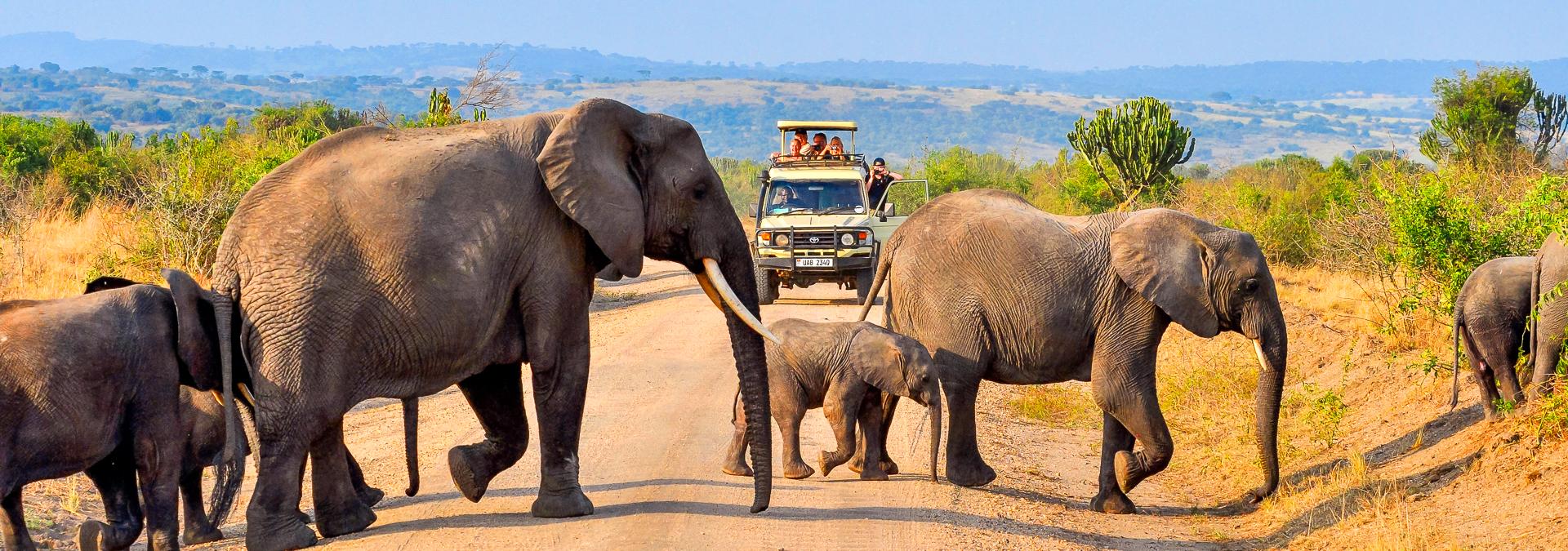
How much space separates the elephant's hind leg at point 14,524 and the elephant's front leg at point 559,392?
2460 mm

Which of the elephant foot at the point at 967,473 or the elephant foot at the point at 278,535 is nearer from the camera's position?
the elephant foot at the point at 278,535

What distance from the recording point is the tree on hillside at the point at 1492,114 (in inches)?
1327

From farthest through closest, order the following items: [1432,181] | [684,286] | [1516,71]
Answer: [1516,71]
[684,286]
[1432,181]

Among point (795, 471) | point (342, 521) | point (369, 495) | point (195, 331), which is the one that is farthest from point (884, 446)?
point (195, 331)

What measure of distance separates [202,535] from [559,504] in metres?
1.97

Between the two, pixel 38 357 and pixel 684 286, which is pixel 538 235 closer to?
pixel 38 357

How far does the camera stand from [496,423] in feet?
28.0

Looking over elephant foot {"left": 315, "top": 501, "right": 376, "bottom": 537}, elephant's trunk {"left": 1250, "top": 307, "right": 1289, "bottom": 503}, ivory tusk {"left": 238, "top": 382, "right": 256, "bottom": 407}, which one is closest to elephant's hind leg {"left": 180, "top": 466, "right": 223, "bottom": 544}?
ivory tusk {"left": 238, "top": 382, "right": 256, "bottom": 407}

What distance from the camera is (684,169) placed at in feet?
27.0

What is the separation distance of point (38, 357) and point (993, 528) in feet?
16.5

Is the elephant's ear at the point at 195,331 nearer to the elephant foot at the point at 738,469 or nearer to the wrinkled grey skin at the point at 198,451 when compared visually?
Answer: the wrinkled grey skin at the point at 198,451

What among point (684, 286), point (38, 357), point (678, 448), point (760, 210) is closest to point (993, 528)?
point (678, 448)

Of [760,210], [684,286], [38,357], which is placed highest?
[38,357]

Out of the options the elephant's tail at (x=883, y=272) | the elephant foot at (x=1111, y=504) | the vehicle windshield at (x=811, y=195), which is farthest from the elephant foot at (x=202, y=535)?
the vehicle windshield at (x=811, y=195)
